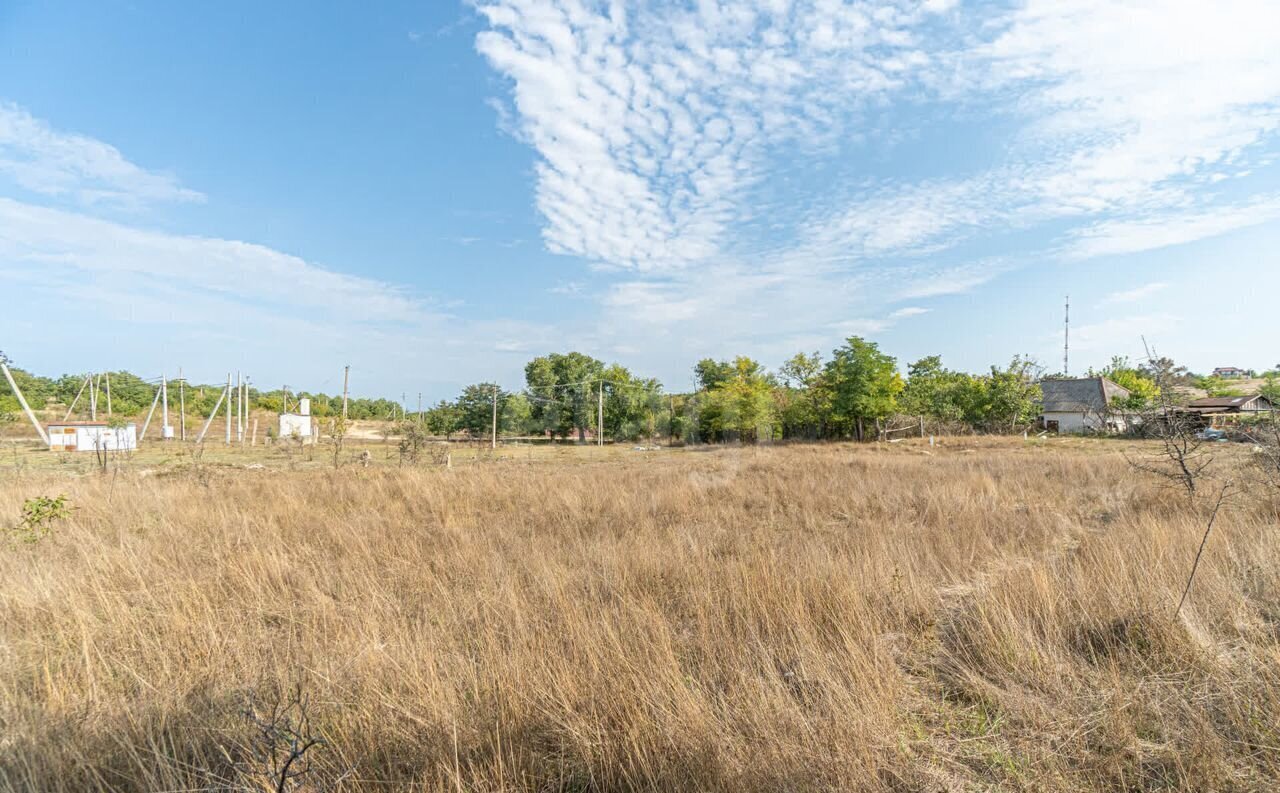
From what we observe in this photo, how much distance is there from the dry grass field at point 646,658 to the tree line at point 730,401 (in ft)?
83.6

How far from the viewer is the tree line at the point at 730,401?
1240 inches

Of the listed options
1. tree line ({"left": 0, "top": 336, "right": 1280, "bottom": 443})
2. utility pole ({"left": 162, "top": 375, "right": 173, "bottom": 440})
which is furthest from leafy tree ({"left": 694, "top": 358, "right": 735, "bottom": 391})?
utility pole ({"left": 162, "top": 375, "right": 173, "bottom": 440})

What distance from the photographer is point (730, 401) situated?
34438 mm

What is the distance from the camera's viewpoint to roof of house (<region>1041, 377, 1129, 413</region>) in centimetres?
3875

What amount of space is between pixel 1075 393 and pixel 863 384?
23.9 metres

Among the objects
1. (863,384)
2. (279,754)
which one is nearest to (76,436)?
(279,754)

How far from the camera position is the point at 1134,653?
2.61 meters

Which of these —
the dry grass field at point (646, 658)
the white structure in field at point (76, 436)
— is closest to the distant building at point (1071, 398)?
the dry grass field at point (646, 658)

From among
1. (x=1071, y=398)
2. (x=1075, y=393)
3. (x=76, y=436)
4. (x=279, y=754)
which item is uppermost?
(x=1075, y=393)

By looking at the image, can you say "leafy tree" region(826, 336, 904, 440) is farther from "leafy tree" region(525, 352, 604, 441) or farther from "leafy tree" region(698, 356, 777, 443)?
"leafy tree" region(525, 352, 604, 441)

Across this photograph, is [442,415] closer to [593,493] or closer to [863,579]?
[593,493]

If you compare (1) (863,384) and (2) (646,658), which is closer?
(2) (646,658)

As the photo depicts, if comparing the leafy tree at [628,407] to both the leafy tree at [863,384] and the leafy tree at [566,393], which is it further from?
the leafy tree at [863,384]

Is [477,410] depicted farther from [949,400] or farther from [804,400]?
[949,400]
